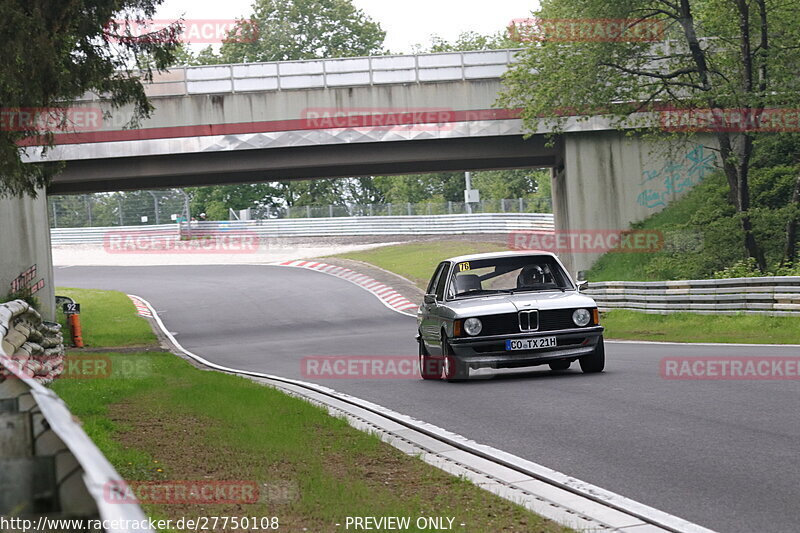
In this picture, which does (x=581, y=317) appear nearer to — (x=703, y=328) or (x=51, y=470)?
(x=703, y=328)

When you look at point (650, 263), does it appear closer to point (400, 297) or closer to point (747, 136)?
point (747, 136)

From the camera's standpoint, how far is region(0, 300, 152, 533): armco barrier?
260cm

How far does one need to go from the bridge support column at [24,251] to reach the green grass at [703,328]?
57.5 ft

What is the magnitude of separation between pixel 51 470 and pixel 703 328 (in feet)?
65.7

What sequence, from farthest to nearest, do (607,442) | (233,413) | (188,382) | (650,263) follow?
(650,263), (188,382), (233,413), (607,442)

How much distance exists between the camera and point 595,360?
13422mm

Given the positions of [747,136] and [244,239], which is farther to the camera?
[244,239]

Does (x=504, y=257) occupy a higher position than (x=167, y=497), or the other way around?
(x=504, y=257)

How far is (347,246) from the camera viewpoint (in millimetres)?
65062

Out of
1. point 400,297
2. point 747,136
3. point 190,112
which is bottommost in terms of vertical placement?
point 400,297

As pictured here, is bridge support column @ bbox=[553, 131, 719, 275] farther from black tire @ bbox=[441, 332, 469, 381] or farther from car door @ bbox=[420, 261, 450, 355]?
black tire @ bbox=[441, 332, 469, 381]

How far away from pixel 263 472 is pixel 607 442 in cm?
281

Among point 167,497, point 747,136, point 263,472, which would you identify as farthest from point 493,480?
point 747,136

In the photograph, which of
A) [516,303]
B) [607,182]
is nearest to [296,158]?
[607,182]
